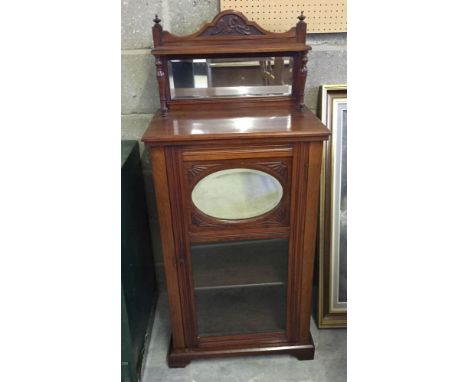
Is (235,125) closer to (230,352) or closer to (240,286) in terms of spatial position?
(240,286)

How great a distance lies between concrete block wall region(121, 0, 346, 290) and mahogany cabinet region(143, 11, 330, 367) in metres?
0.14

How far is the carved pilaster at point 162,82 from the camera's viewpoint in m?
1.21

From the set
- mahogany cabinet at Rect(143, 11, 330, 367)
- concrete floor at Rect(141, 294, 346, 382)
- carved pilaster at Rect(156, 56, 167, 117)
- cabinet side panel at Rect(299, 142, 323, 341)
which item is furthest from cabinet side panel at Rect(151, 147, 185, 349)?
cabinet side panel at Rect(299, 142, 323, 341)

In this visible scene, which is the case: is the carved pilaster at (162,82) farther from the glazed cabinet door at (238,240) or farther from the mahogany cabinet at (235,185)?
the glazed cabinet door at (238,240)

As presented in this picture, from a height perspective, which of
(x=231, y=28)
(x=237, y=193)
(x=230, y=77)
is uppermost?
(x=231, y=28)

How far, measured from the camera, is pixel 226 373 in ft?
4.38

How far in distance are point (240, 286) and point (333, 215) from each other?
0.44m

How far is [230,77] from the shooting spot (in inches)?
51.3

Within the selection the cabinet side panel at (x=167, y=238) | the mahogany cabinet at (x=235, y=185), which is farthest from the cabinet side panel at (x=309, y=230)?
the cabinet side panel at (x=167, y=238)

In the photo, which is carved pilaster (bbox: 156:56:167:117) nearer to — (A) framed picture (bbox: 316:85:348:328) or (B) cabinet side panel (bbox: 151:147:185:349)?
(B) cabinet side panel (bbox: 151:147:185:349)

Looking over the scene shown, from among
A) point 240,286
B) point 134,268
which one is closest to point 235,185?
point 240,286

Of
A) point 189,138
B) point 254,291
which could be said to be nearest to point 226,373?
point 254,291

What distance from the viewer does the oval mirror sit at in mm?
1132

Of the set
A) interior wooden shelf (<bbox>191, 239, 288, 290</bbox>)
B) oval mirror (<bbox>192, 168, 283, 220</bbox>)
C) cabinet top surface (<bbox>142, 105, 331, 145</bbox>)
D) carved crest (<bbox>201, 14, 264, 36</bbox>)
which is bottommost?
interior wooden shelf (<bbox>191, 239, 288, 290</bbox>)
